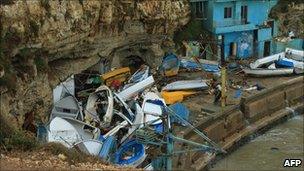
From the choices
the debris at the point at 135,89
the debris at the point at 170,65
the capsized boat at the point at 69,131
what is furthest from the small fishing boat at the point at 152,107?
the debris at the point at 170,65

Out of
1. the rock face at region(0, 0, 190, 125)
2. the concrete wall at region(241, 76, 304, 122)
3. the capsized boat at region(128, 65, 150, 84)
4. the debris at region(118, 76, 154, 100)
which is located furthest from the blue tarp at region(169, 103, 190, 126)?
the rock face at region(0, 0, 190, 125)

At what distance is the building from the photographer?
44.8 m

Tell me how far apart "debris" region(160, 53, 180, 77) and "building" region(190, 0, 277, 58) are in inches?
183

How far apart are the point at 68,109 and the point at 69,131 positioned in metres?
3.71

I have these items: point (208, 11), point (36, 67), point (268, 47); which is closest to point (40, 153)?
point (36, 67)

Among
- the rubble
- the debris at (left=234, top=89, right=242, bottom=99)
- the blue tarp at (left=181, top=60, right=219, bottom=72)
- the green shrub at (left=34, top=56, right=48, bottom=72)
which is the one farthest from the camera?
the blue tarp at (left=181, top=60, right=219, bottom=72)

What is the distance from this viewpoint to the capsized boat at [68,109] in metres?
31.5

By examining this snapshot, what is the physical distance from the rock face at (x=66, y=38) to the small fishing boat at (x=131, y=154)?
5218mm

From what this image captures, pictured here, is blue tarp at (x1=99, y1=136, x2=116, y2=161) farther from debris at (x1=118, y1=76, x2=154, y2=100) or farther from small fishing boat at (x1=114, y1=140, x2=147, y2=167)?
debris at (x1=118, y1=76, x2=154, y2=100)

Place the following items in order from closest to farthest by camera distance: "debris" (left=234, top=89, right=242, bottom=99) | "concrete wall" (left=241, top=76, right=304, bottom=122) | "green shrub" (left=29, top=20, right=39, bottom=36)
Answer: "green shrub" (left=29, top=20, right=39, bottom=36) → "concrete wall" (left=241, top=76, right=304, bottom=122) → "debris" (left=234, top=89, right=242, bottom=99)

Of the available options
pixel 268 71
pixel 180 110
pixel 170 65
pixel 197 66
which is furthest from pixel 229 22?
pixel 180 110

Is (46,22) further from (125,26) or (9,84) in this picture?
(125,26)

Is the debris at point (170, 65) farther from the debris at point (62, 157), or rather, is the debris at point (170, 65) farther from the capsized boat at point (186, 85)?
the debris at point (62, 157)

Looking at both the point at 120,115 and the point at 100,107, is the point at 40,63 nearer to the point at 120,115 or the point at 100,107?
the point at 100,107
